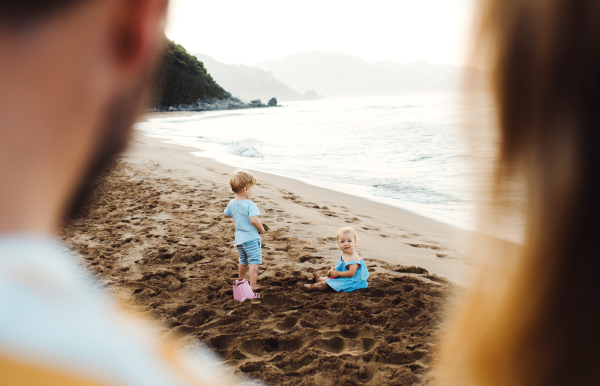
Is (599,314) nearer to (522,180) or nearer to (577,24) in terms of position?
(522,180)

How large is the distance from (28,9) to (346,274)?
12.3 feet

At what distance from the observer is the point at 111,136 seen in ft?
1.66

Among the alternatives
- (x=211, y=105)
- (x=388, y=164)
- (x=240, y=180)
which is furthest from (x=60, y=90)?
(x=211, y=105)

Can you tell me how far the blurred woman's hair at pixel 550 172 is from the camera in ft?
1.59

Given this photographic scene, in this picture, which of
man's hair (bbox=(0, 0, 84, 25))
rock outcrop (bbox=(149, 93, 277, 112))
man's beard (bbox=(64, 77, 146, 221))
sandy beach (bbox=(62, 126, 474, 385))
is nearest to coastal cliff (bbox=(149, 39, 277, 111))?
rock outcrop (bbox=(149, 93, 277, 112))

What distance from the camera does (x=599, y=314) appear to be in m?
0.53

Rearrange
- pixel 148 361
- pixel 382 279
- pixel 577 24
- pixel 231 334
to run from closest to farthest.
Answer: pixel 148 361
pixel 577 24
pixel 231 334
pixel 382 279

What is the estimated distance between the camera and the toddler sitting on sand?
392 cm

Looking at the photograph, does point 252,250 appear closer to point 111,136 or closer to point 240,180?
point 240,180

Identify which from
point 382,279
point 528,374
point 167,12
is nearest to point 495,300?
point 528,374

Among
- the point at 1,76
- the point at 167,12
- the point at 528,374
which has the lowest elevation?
the point at 528,374

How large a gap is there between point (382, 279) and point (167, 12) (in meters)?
3.97

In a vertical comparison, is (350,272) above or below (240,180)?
below

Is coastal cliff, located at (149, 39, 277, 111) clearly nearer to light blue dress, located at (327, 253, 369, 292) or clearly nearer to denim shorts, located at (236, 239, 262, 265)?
denim shorts, located at (236, 239, 262, 265)
